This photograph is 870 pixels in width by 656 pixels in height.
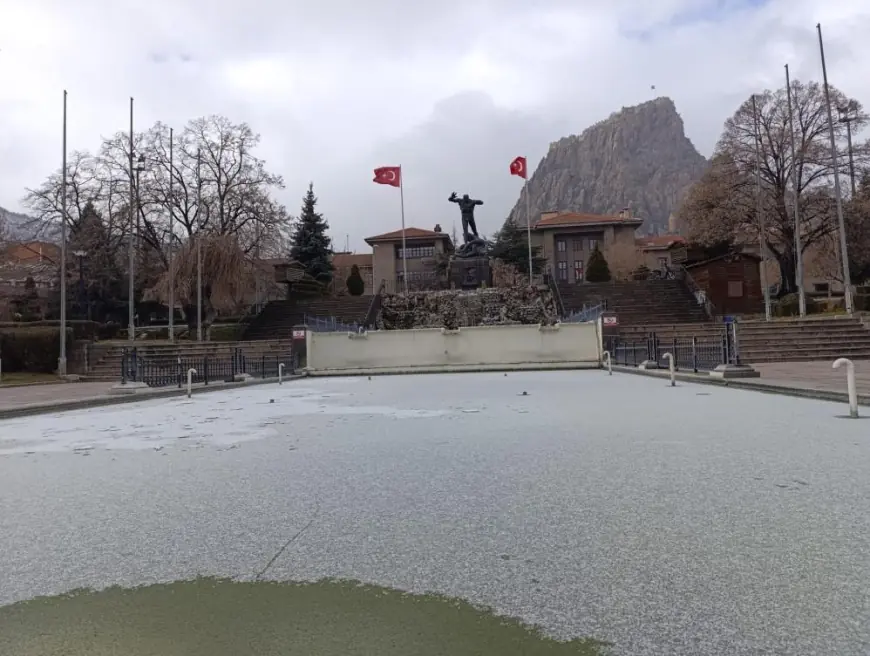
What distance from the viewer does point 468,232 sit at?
5066 cm

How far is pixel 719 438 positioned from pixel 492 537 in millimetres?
4675

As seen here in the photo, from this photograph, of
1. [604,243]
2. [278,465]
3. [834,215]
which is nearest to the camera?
[278,465]

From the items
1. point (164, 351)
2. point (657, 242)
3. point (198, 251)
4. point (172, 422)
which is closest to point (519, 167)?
point (198, 251)

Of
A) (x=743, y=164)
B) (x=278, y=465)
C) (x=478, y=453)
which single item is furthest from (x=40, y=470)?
(x=743, y=164)

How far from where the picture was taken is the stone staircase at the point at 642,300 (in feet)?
135

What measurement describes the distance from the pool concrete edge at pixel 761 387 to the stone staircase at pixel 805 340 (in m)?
10.6

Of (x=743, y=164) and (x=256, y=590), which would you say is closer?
(x=256, y=590)

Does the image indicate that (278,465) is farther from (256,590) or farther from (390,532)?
(256,590)

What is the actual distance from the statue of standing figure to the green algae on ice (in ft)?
153

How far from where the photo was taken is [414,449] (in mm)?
7426

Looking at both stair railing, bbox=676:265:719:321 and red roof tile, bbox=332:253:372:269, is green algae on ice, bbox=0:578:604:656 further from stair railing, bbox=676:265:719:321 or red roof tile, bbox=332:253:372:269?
red roof tile, bbox=332:253:372:269

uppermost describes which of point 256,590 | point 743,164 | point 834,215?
point 743,164

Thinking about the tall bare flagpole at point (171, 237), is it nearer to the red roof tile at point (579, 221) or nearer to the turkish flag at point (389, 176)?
the turkish flag at point (389, 176)

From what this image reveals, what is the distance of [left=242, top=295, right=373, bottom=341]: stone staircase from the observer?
43666 mm
